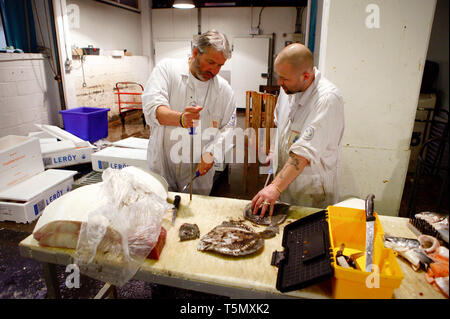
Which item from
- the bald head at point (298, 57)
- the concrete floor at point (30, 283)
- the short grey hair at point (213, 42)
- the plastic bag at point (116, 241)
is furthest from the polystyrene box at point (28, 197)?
the bald head at point (298, 57)

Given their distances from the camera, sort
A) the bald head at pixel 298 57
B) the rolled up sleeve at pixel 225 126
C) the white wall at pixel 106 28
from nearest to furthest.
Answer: the bald head at pixel 298 57, the rolled up sleeve at pixel 225 126, the white wall at pixel 106 28

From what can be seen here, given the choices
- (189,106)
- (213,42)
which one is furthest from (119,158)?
(213,42)

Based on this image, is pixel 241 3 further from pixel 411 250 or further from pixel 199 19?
pixel 411 250

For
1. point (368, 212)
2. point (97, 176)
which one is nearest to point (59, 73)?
point (97, 176)

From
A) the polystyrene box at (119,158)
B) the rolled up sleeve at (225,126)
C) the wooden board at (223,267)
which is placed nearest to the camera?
the wooden board at (223,267)

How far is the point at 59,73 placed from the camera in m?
A: 4.80

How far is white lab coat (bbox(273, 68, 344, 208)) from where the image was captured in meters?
1.42

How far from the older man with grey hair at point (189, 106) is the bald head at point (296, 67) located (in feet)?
1.27

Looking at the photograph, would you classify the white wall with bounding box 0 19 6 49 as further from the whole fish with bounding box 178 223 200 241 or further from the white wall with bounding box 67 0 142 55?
the whole fish with bounding box 178 223 200 241

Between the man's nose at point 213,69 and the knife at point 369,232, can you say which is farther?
the man's nose at point 213,69

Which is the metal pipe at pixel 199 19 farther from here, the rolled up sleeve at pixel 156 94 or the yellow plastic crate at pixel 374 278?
the yellow plastic crate at pixel 374 278

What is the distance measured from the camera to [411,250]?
1085 mm

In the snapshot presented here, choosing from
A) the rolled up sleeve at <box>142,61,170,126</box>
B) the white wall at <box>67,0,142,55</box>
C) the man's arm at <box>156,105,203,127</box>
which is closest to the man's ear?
the rolled up sleeve at <box>142,61,170,126</box>

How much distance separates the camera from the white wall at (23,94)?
3928mm
